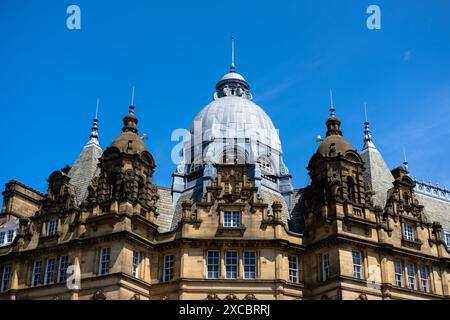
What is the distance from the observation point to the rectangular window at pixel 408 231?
184 ft

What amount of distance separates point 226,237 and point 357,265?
10507 millimetres

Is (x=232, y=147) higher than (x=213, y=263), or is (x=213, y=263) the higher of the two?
(x=232, y=147)

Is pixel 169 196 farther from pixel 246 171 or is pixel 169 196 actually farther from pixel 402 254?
pixel 402 254

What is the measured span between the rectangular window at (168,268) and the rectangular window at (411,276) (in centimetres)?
1937

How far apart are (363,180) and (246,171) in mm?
10258

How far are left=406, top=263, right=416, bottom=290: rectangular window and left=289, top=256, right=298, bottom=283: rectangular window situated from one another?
9.30 m

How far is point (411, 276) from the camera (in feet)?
181

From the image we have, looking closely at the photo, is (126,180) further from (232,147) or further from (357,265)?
(357,265)

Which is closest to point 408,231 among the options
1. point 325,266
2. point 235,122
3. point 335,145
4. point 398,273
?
point 398,273

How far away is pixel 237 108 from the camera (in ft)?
226

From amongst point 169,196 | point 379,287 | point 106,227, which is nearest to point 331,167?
point 379,287

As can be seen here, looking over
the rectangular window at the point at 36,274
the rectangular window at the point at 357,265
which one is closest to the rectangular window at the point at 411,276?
the rectangular window at the point at 357,265

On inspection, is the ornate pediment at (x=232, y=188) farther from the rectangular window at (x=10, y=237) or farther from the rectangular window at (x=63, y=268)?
the rectangular window at (x=10, y=237)
